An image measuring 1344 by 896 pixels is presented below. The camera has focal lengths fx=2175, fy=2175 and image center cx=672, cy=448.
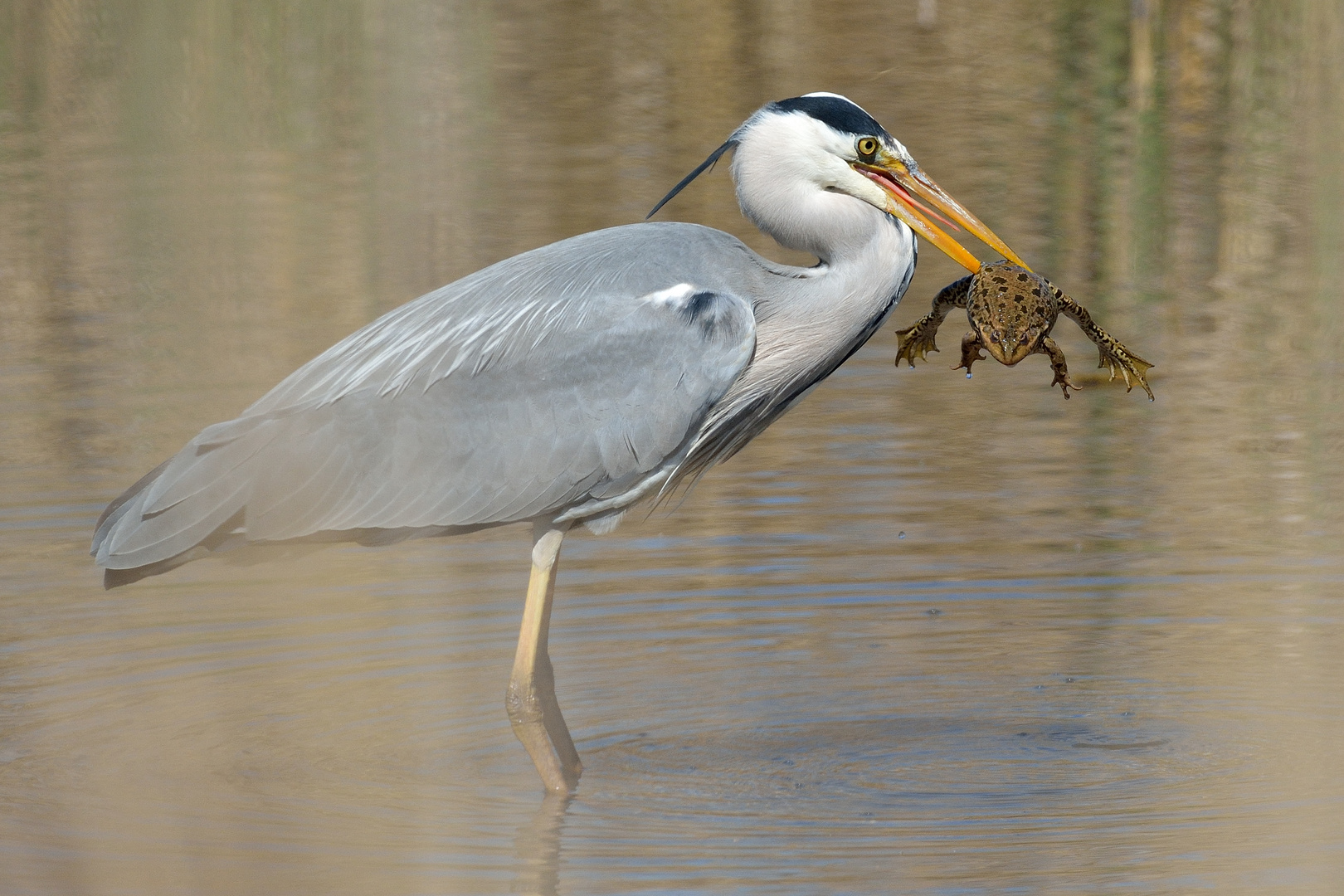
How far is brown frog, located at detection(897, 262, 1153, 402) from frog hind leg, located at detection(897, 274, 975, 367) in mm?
52

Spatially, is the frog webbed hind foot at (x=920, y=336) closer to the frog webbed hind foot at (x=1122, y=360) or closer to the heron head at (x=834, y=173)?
the heron head at (x=834, y=173)

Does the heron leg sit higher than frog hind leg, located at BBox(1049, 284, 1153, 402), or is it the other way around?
frog hind leg, located at BBox(1049, 284, 1153, 402)

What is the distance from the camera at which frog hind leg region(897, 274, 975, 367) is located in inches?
260

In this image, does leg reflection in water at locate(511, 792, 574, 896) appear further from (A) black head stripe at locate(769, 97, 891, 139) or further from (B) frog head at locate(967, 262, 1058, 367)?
(A) black head stripe at locate(769, 97, 891, 139)

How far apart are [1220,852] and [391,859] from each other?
2.03m

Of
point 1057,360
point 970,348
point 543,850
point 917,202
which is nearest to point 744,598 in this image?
point 970,348

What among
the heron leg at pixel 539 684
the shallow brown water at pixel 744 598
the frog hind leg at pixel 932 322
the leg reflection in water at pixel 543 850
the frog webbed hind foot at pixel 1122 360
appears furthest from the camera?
the frog hind leg at pixel 932 322

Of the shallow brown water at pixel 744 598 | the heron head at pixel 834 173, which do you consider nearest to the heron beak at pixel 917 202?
the heron head at pixel 834 173

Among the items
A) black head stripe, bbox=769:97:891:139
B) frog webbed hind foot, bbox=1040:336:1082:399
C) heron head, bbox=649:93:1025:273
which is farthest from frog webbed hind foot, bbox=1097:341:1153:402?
black head stripe, bbox=769:97:891:139

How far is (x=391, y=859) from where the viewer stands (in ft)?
17.8

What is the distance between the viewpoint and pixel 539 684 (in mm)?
6371

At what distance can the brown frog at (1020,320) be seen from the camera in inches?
243

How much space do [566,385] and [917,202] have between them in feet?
3.79

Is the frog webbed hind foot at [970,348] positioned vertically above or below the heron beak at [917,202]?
below
